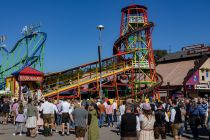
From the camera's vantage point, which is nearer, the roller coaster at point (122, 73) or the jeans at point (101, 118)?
the jeans at point (101, 118)

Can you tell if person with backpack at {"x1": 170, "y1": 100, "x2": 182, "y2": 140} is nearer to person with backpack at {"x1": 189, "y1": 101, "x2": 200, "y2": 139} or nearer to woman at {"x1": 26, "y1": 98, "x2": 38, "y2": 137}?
person with backpack at {"x1": 189, "y1": 101, "x2": 200, "y2": 139}

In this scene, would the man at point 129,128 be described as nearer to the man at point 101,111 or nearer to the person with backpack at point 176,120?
the person with backpack at point 176,120

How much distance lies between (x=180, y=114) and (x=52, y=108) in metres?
6.42

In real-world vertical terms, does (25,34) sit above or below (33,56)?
above

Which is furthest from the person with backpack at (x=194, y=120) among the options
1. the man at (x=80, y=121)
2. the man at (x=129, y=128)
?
the man at (x=129, y=128)

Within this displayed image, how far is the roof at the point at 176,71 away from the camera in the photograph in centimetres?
5462

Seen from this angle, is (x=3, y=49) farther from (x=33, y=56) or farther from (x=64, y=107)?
(x=64, y=107)

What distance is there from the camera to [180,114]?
14352 mm

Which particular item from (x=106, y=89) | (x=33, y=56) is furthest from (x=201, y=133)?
(x=33, y=56)

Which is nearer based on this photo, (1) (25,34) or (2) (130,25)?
(2) (130,25)

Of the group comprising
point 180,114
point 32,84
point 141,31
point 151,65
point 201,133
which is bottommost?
point 201,133

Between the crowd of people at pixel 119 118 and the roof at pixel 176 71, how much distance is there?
32237 mm

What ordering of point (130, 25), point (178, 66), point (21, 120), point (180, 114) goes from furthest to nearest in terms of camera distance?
1. point (178, 66)
2. point (130, 25)
3. point (21, 120)
4. point (180, 114)

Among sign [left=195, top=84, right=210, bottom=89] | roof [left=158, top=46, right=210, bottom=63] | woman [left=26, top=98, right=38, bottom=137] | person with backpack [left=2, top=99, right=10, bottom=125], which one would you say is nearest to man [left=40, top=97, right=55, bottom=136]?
woman [left=26, top=98, right=38, bottom=137]
